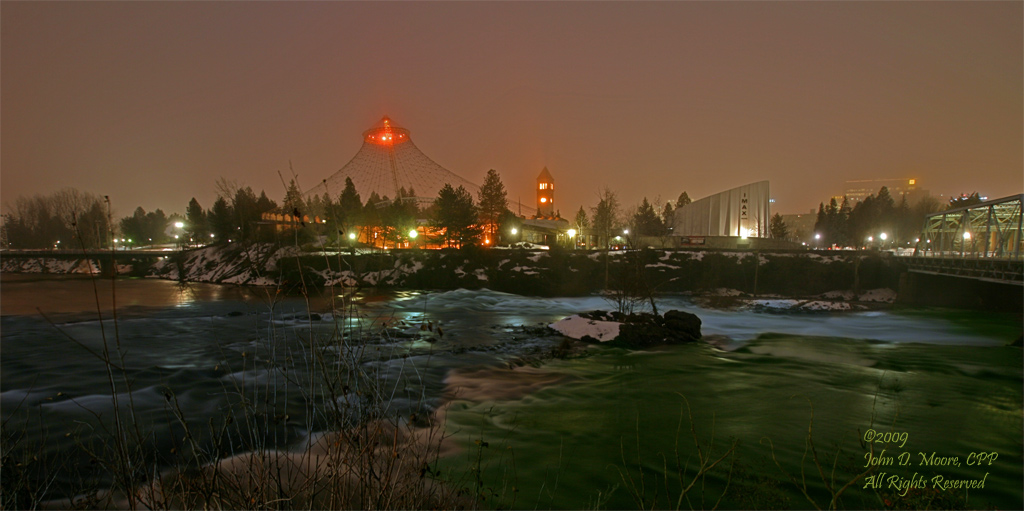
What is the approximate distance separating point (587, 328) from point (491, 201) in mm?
46544

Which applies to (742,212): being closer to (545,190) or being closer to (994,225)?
(994,225)

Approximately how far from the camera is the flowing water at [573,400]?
24.0 feet

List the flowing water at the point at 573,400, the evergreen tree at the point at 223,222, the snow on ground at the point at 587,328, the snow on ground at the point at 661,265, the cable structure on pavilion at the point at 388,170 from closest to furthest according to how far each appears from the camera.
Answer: the flowing water at the point at 573,400 < the snow on ground at the point at 587,328 < the snow on ground at the point at 661,265 < the evergreen tree at the point at 223,222 < the cable structure on pavilion at the point at 388,170

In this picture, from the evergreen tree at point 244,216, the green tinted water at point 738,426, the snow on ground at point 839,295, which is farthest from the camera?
the snow on ground at point 839,295

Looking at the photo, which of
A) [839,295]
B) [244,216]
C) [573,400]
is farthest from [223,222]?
[839,295]

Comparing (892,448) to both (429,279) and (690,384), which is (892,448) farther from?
(429,279)

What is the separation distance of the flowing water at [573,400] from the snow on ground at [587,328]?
947mm

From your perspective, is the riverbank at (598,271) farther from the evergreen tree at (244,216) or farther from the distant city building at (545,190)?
the distant city building at (545,190)

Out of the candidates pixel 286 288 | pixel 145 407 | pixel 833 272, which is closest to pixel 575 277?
pixel 833 272

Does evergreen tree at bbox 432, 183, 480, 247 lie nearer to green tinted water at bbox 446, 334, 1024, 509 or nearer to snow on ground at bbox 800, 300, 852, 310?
snow on ground at bbox 800, 300, 852, 310

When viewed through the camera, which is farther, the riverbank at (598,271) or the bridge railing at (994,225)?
the riverbank at (598,271)

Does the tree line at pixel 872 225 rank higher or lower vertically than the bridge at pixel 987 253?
higher

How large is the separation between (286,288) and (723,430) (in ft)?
32.4

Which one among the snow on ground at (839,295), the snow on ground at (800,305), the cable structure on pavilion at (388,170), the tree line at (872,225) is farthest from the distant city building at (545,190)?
the snow on ground at (800,305)
